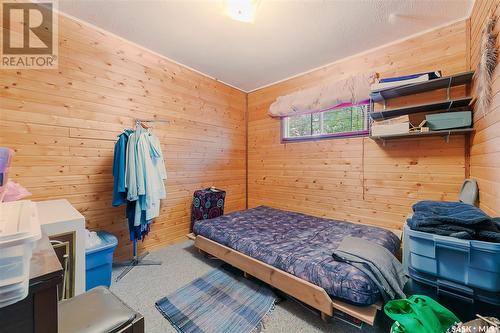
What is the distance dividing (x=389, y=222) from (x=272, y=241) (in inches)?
63.4

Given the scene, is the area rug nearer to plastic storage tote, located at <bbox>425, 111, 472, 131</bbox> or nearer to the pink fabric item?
the pink fabric item

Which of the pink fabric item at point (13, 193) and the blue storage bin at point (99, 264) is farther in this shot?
the blue storage bin at point (99, 264)

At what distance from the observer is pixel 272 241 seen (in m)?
2.15

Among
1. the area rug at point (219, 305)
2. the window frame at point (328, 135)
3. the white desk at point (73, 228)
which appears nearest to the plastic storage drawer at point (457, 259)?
the area rug at point (219, 305)

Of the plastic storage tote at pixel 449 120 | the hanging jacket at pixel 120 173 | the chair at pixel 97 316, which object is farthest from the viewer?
the hanging jacket at pixel 120 173

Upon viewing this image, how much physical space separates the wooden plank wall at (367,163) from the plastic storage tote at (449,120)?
0.32 m

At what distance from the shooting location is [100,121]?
7.89 feet

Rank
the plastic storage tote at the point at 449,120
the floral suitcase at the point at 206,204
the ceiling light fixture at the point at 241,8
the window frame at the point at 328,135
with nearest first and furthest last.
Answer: the ceiling light fixture at the point at 241,8
the plastic storage tote at the point at 449,120
the window frame at the point at 328,135
the floral suitcase at the point at 206,204

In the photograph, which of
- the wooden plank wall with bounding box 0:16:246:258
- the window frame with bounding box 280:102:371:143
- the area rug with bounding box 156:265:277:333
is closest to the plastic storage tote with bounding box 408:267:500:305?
the area rug with bounding box 156:265:277:333

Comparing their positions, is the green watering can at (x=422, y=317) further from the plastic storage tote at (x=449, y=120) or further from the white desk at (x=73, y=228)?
the white desk at (x=73, y=228)

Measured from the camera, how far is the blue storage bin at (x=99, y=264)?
6.14ft

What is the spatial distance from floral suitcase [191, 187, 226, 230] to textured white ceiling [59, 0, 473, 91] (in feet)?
6.51

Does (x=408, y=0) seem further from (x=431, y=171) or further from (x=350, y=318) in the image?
Answer: (x=350, y=318)

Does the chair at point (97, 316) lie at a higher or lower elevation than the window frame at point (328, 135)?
lower
